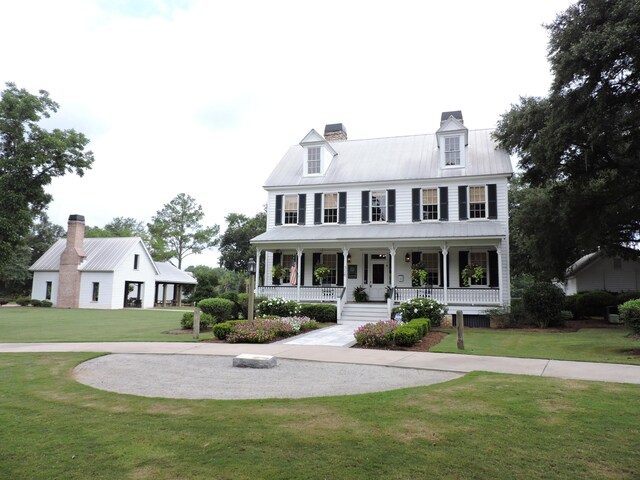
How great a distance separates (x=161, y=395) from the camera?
663 centimetres

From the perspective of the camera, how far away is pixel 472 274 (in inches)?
802

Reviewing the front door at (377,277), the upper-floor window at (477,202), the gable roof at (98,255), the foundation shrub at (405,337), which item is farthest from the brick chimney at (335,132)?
the gable roof at (98,255)

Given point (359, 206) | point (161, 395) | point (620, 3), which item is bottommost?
point (161, 395)

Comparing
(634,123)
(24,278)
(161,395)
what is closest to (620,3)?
(634,123)

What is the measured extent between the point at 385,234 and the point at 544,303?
7.40m

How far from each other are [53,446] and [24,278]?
51.2 m

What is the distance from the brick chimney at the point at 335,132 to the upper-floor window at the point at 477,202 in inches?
409

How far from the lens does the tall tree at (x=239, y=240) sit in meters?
43.6

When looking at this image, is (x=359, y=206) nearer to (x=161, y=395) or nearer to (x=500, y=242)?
(x=500, y=242)

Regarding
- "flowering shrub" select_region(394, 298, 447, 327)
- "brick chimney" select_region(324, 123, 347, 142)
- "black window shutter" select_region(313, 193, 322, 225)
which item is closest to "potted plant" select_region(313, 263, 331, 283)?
"black window shutter" select_region(313, 193, 322, 225)

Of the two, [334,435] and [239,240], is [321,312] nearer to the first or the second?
[334,435]

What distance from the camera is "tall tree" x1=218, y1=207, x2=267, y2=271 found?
143ft

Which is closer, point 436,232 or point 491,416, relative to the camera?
point 491,416

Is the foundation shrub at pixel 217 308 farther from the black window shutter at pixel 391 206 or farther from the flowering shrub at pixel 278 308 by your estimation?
the black window shutter at pixel 391 206
